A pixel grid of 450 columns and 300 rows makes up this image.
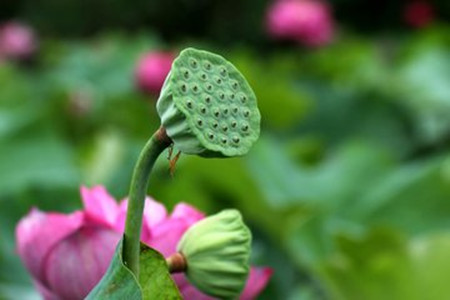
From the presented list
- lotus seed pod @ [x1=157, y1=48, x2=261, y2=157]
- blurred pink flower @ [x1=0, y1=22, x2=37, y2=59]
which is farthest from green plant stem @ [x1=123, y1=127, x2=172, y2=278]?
blurred pink flower @ [x1=0, y1=22, x2=37, y2=59]

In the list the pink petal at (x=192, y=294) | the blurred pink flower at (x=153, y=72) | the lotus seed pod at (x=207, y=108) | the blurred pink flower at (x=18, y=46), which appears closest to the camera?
the lotus seed pod at (x=207, y=108)

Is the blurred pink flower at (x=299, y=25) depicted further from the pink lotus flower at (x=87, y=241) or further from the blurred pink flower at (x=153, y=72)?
→ the pink lotus flower at (x=87, y=241)

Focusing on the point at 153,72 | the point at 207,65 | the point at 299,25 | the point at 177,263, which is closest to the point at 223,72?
the point at 207,65

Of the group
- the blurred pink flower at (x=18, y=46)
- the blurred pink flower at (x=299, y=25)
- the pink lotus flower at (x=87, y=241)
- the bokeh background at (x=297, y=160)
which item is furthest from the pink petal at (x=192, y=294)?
the blurred pink flower at (x=18, y=46)

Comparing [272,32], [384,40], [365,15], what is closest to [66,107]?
[272,32]

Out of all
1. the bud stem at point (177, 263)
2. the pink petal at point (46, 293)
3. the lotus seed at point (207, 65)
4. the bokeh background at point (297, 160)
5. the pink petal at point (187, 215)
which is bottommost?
the bokeh background at point (297, 160)

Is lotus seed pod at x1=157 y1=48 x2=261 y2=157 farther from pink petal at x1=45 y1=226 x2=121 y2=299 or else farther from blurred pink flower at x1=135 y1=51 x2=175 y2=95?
blurred pink flower at x1=135 y1=51 x2=175 y2=95
